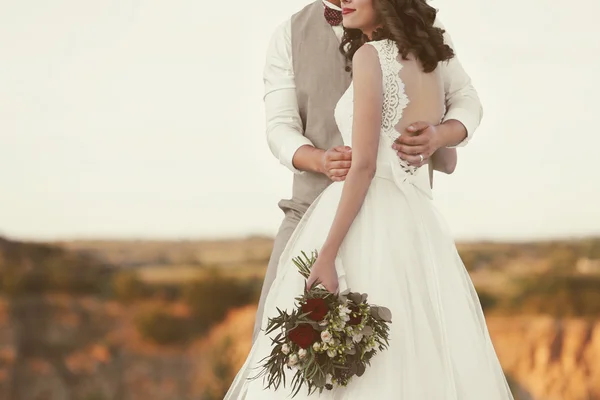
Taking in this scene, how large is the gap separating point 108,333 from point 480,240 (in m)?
2.18

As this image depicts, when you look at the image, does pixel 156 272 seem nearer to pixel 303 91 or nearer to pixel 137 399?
pixel 137 399

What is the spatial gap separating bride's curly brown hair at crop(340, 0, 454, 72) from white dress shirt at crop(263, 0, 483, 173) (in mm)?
242

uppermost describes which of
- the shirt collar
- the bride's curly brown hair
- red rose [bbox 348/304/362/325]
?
the shirt collar

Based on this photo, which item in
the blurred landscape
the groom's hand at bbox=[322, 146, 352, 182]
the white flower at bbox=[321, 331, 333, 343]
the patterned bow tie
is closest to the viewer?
the white flower at bbox=[321, 331, 333, 343]

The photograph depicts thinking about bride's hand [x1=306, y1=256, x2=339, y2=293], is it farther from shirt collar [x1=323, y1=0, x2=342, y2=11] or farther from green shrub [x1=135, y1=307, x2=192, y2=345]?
green shrub [x1=135, y1=307, x2=192, y2=345]

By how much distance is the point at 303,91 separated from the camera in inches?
103

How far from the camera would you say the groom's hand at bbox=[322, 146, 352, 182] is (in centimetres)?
219

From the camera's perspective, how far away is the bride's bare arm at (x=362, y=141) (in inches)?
81.5

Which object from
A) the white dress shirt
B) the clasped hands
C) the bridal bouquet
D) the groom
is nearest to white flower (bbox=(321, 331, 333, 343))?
the bridal bouquet

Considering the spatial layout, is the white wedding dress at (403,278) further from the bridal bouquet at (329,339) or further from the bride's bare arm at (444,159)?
the bride's bare arm at (444,159)

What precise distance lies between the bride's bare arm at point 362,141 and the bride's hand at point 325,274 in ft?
0.20

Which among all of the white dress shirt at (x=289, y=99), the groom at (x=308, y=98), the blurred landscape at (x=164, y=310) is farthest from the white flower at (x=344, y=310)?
the blurred landscape at (x=164, y=310)

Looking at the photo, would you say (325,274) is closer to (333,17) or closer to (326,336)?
(326,336)

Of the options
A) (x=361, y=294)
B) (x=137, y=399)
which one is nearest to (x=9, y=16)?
(x=137, y=399)
